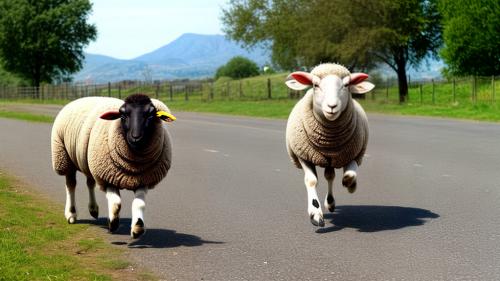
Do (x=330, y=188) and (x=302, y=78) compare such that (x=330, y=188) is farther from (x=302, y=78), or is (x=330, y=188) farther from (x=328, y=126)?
(x=302, y=78)

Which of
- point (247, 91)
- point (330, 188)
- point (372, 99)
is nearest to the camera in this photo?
point (330, 188)

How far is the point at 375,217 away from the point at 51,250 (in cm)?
377

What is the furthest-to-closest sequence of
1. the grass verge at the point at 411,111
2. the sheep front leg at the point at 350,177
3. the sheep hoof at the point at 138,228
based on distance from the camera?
1. the grass verge at the point at 411,111
2. the sheep front leg at the point at 350,177
3. the sheep hoof at the point at 138,228

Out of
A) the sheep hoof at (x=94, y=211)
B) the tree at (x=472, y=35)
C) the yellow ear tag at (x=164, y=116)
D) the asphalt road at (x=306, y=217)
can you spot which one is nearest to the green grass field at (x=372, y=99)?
the tree at (x=472, y=35)

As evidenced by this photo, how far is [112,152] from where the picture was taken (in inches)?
293

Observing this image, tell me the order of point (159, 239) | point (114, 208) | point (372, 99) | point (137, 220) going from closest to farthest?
point (137, 220), point (114, 208), point (159, 239), point (372, 99)

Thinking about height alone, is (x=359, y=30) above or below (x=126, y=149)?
above

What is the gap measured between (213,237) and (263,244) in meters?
0.65

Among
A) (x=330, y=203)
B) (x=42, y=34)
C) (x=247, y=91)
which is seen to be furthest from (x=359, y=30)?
(x=42, y=34)

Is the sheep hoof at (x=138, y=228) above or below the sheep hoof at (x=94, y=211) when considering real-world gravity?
above

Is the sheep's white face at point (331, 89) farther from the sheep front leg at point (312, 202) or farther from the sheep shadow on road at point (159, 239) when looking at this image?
the sheep shadow on road at point (159, 239)

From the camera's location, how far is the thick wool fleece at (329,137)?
8.29 m

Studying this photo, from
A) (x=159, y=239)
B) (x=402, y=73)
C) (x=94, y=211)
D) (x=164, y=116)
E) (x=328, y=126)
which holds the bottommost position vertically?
(x=159, y=239)

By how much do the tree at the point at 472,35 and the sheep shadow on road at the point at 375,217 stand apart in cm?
3593
